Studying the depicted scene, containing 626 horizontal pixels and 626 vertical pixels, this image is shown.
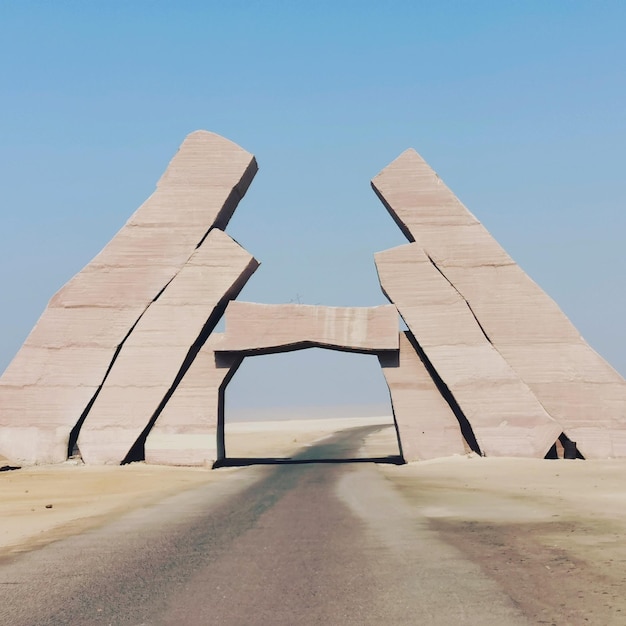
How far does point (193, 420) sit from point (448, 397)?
6934mm

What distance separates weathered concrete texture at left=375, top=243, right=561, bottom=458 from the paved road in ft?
39.0

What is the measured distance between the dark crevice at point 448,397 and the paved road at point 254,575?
12.4 metres

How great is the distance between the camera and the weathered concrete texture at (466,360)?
77.4 ft

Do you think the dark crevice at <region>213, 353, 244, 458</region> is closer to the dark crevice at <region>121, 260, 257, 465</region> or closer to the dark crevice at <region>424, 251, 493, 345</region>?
the dark crevice at <region>121, 260, 257, 465</region>

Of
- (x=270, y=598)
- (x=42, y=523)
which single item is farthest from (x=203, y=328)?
(x=270, y=598)

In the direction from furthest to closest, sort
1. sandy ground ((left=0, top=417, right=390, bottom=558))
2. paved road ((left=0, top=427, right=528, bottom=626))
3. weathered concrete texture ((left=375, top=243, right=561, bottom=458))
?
1. weathered concrete texture ((left=375, top=243, right=561, bottom=458))
2. sandy ground ((left=0, top=417, right=390, bottom=558))
3. paved road ((left=0, top=427, right=528, bottom=626))

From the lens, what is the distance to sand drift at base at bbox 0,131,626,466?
23.9 meters

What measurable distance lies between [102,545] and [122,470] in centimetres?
1372

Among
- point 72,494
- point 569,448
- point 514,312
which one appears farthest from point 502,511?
point 514,312

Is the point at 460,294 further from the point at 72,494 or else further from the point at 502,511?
the point at 502,511

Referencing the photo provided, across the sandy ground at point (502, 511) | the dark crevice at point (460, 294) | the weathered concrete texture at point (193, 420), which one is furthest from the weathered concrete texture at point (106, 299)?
the dark crevice at point (460, 294)

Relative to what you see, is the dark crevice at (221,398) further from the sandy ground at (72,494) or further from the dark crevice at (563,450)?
the dark crevice at (563,450)

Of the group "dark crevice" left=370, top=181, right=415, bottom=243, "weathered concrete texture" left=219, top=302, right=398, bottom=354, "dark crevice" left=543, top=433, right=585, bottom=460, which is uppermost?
"dark crevice" left=370, top=181, right=415, bottom=243

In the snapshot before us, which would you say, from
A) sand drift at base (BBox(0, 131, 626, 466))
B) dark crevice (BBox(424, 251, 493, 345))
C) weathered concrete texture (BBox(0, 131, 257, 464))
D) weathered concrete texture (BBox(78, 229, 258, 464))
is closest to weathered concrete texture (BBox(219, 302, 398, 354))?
sand drift at base (BBox(0, 131, 626, 466))
